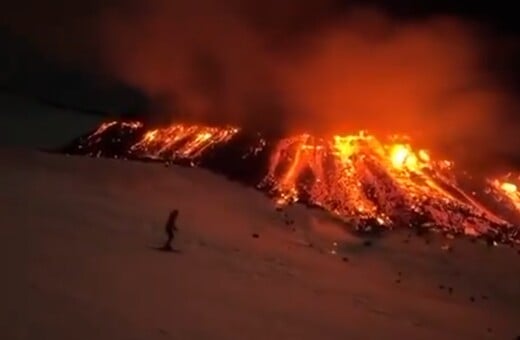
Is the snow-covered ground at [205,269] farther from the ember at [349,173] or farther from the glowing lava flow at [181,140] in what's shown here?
the glowing lava flow at [181,140]

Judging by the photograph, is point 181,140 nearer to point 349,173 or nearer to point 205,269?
point 349,173

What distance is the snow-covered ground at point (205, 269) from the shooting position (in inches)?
405

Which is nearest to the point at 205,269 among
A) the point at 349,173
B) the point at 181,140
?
the point at 349,173

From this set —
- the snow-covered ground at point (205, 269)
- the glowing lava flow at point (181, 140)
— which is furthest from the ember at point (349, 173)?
the snow-covered ground at point (205, 269)

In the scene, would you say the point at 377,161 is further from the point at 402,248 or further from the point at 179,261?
the point at 179,261

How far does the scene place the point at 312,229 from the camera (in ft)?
64.2

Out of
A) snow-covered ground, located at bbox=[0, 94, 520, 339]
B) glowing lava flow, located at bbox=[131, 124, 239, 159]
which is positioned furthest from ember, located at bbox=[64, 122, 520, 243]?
snow-covered ground, located at bbox=[0, 94, 520, 339]

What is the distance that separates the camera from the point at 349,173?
2495cm

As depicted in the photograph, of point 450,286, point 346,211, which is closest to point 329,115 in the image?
point 346,211

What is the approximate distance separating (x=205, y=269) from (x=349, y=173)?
1157 cm

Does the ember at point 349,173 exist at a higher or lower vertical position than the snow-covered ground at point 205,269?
higher

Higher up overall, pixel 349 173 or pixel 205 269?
pixel 349 173

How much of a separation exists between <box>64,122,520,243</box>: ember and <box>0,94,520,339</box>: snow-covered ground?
1187 millimetres

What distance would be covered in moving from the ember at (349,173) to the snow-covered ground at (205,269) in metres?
1.19
